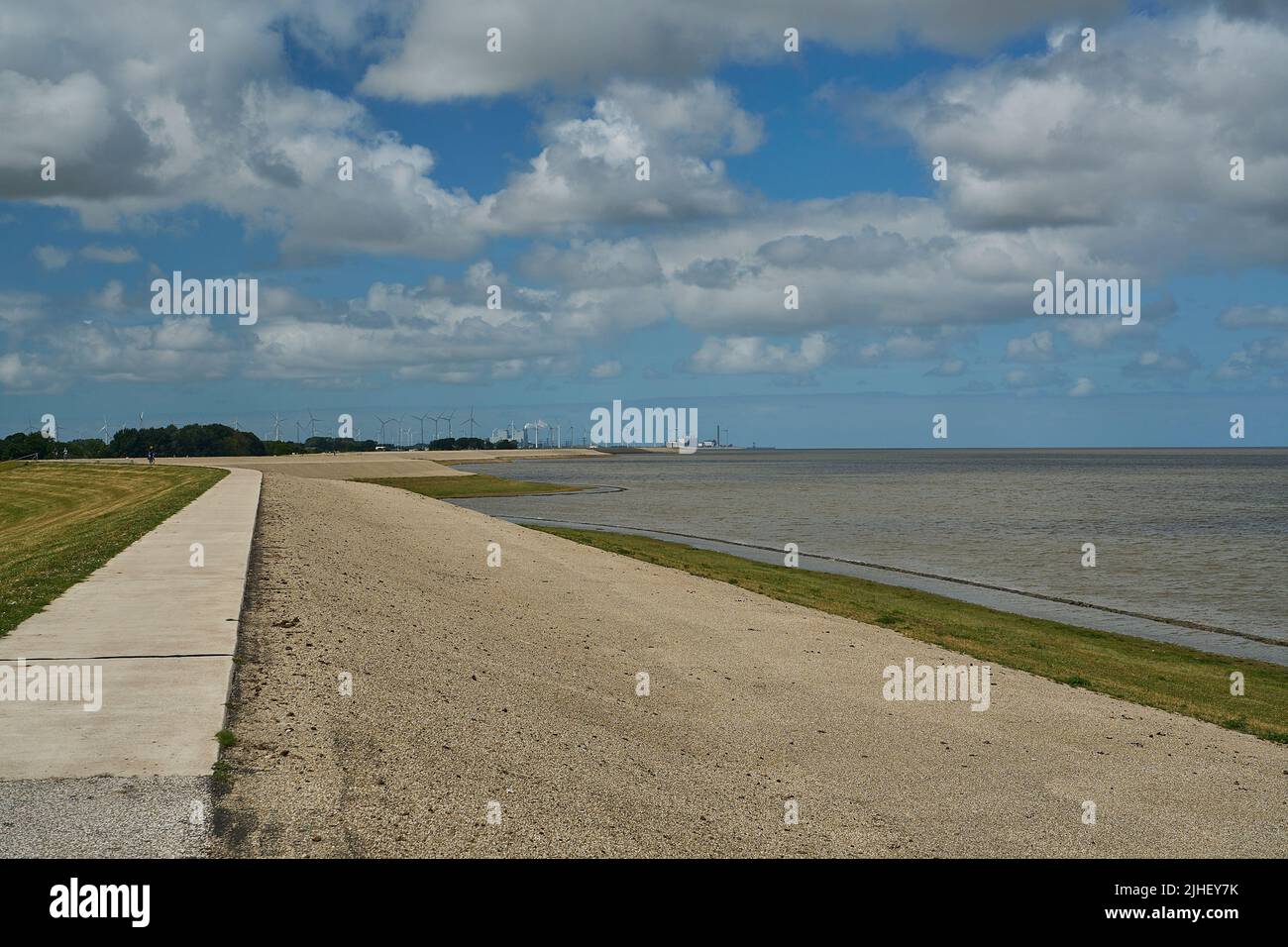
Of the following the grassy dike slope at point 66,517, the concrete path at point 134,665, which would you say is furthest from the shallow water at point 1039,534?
the concrete path at point 134,665

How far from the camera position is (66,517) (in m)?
47.8

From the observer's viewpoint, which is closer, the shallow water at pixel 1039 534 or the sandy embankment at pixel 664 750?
the sandy embankment at pixel 664 750

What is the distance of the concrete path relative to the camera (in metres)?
9.09

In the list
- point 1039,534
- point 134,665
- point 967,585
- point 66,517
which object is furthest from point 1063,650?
point 66,517

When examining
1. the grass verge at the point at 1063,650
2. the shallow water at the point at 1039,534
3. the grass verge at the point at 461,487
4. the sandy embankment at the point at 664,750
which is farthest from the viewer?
the grass verge at the point at 461,487

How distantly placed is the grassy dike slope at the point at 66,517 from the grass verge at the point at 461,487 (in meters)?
20.2

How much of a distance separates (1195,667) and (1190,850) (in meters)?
12.3

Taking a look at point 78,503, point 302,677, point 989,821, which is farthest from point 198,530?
point 78,503

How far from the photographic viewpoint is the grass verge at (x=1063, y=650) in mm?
17172

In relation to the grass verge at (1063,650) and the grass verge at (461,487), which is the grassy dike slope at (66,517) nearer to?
the grass verge at (1063,650)

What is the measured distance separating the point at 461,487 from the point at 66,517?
45420 mm

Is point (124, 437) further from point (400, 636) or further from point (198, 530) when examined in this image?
point (400, 636)

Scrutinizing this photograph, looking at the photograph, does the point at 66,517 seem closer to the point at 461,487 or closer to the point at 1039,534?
the point at 461,487

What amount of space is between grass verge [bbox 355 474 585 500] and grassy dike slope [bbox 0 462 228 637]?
66.2 feet
